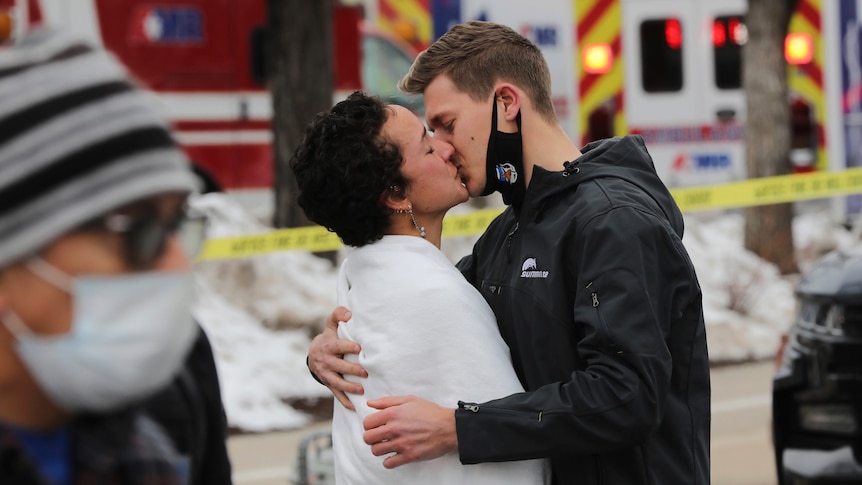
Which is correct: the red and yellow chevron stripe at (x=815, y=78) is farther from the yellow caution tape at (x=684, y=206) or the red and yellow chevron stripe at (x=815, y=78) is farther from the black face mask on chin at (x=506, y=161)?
the black face mask on chin at (x=506, y=161)

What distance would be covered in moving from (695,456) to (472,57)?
36.6 inches

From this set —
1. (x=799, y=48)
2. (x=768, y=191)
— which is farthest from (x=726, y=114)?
(x=768, y=191)

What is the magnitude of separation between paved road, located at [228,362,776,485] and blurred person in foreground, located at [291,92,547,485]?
3957 mm

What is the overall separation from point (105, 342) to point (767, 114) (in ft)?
36.7

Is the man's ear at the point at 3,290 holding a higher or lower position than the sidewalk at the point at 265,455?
higher

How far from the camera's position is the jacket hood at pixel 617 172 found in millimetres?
2676

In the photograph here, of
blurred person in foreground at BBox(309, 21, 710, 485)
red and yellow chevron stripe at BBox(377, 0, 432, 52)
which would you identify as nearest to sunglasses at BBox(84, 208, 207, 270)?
blurred person in foreground at BBox(309, 21, 710, 485)

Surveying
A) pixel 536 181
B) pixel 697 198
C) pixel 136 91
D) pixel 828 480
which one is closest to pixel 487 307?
pixel 536 181

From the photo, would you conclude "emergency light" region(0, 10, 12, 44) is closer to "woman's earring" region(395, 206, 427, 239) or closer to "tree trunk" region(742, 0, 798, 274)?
"woman's earring" region(395, 206, 427, 239)

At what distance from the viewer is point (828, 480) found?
4.46 meters

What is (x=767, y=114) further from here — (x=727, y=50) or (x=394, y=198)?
(x=394, y=198)

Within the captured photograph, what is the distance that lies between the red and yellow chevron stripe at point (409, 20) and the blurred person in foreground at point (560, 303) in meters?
10.4

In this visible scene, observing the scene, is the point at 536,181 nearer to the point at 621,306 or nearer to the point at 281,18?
the point at 621,306

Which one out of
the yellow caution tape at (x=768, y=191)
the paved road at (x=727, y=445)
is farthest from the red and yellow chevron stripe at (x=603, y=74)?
the paved road at (x=727, y=445)
